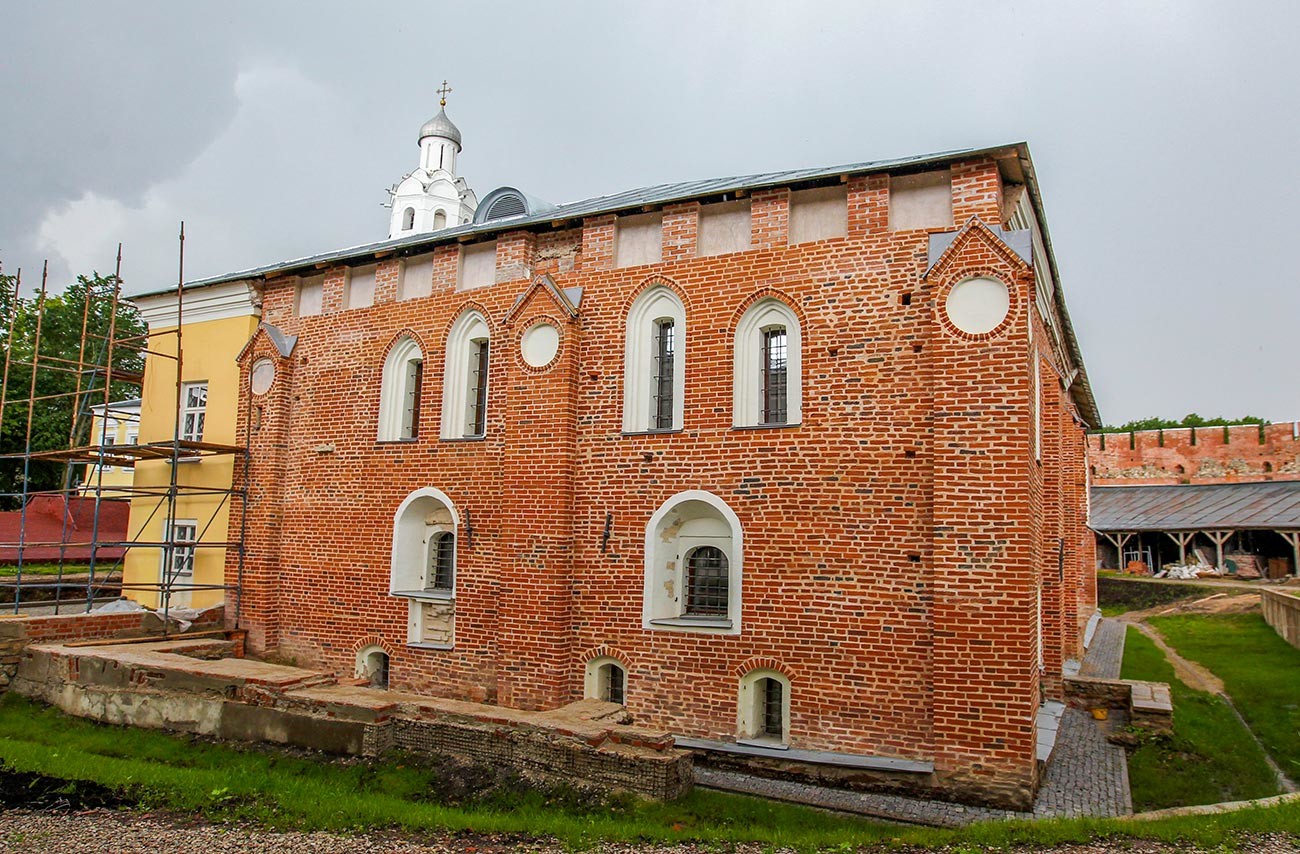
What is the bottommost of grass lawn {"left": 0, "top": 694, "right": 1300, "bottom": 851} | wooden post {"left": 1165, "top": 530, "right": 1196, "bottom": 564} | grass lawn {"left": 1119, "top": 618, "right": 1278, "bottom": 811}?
grass lawn {"left": 1119, "top": 618, "right": 1278, "bottom": 811}

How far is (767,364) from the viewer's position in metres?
10.8

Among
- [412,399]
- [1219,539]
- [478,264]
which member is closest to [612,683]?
[412,399]

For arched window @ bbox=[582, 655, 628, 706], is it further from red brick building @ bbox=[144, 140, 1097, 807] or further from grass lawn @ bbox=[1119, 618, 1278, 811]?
grass lawn @ bbox=[1119, 618, 1278, 811]

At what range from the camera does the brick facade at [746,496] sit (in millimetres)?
8977

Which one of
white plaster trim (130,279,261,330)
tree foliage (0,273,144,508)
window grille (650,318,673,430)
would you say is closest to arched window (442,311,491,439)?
window grille (650,318,673,430)

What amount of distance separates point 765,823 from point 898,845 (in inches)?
59.3

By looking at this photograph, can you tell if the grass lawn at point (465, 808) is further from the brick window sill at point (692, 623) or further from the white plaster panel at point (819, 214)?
the white plaster panel at point (819, 214)

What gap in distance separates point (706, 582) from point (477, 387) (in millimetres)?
4750

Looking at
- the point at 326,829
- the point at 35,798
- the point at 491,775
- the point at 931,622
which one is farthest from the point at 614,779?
the point at 35,798

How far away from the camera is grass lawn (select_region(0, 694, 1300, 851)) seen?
22.6 feet

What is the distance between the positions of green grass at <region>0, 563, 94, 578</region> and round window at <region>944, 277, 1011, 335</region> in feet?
82.0

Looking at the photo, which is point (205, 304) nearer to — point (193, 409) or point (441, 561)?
point (193, 409)

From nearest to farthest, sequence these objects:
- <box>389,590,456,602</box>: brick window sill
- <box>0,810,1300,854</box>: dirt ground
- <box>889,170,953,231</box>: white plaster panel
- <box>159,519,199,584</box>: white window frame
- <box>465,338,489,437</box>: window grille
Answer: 1. <box>0,810,1300,854</box>: dirt ground
2. <box>889,170,953,231</box>: white plaster panel
3. <box>389,590,456,602</box>: brick window sill
4. <box>465,338,489,437</box>: window grille
5. <box>159,519,199,584</box>: white window frame

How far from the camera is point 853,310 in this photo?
1005 cm
